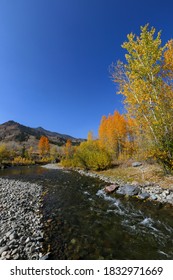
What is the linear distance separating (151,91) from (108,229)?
10597mm

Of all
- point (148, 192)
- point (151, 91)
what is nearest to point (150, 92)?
point (151, 91)

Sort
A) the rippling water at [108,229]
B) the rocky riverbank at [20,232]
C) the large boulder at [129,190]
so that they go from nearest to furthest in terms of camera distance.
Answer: the rocky riverbank at [20,232] < the rippling water at [108,229] < the large boulder at [129,190]

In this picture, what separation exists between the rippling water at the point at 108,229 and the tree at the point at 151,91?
4754 mm

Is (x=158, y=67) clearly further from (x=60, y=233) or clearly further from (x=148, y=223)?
(x=60, y=233)

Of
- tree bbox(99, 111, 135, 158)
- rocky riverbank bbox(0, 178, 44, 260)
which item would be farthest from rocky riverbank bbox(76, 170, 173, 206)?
tree bbox(99, 111, 135, 158)

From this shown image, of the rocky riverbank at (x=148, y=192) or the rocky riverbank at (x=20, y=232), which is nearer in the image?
the rocky riverbank at (x=20, y=232)

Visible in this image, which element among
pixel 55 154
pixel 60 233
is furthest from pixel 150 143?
pixel 55 154

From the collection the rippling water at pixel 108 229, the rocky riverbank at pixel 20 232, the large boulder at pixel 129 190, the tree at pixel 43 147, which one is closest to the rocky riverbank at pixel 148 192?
the large boulder at pixel 129 190

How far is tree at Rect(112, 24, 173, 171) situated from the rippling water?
Result: 4754 millimetres

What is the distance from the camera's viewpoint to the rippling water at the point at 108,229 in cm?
586

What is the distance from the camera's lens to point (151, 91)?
1255 centimetres

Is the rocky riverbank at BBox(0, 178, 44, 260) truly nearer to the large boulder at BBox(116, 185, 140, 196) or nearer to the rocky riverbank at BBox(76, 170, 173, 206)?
the large boulder at BBox(116, 185, 140, 196)

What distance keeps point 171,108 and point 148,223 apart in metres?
7.93

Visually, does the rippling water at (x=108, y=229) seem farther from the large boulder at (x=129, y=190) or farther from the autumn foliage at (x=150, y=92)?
the autumn foliage at (x=150, y=92)
